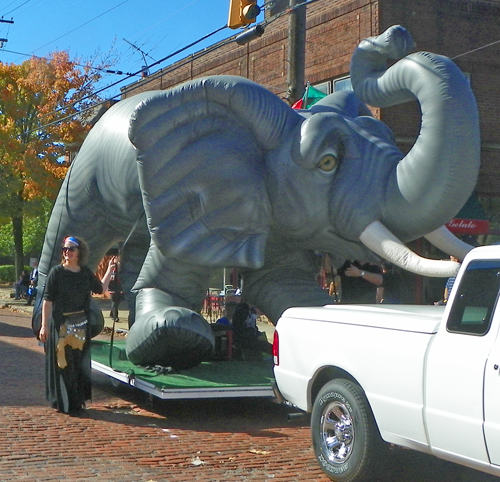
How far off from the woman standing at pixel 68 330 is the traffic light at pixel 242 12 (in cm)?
542

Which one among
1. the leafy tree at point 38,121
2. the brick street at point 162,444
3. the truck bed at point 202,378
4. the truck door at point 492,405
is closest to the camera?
the truck door at point 492,405

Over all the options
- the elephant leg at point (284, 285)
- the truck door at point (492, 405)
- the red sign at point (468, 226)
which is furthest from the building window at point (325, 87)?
the truck door at point (492, 405)

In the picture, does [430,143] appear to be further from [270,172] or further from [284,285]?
[284,285]

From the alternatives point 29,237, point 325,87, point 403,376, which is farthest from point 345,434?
point 29,237

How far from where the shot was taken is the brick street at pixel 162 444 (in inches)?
218

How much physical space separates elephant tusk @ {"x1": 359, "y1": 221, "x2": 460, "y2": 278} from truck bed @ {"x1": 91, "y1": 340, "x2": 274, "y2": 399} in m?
1.54

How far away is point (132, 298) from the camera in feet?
30.7

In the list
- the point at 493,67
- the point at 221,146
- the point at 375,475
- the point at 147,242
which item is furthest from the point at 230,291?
the point at 375,475

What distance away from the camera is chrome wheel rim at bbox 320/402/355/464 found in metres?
5.33

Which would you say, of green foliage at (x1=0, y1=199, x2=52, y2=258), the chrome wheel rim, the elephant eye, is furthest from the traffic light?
green foliage at (x1=0, y1=199, x2=52, y2=258)

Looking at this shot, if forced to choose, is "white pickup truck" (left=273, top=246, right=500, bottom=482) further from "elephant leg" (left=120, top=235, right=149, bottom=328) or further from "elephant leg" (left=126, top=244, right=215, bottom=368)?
"elephant leg" (left=120, top=235, right=149, bottom=328)

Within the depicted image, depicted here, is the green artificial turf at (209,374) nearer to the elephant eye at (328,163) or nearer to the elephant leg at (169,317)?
the elephant leg at (169,317)

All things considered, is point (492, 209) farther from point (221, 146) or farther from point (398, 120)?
point (221, 146)

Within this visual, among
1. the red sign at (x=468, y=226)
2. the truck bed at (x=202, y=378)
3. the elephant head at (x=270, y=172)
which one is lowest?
the truck bed at (x=202, y=378)
